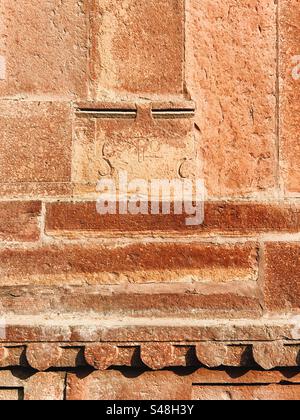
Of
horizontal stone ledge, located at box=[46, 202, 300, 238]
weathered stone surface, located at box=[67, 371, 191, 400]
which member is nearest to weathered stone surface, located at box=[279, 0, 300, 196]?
horizontal stone ledge, located at box=[46, 202, 300, 238]

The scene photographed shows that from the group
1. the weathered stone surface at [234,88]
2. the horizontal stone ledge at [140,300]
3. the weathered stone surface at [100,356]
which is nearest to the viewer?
the weathered stone surface at [100,356]

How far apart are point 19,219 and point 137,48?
86 centimetres

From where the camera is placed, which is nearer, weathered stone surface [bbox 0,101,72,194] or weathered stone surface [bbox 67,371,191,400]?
weathered stone surface [bbox 67,371,191,400]

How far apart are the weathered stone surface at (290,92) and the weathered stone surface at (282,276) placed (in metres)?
0.25

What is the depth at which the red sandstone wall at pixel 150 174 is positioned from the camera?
265cm

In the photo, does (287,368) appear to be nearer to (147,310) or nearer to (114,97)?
(147,310)

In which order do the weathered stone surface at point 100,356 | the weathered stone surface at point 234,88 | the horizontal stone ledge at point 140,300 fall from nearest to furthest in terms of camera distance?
the weathered stone surface at point 100,356 < the horizontal stone ledge at point 140,300 < the weathered stone surface at point 234,88

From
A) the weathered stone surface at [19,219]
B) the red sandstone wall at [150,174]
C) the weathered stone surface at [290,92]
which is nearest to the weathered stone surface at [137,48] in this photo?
the red sandstone wall at [150,174]

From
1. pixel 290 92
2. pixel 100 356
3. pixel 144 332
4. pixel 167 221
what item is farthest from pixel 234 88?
pixel 100 356

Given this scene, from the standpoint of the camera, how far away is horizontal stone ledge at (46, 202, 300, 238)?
9.01 feet

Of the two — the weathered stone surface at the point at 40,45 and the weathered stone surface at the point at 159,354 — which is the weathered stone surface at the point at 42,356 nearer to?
the weathered stone surface at the point at 159,354

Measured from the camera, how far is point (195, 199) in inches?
109

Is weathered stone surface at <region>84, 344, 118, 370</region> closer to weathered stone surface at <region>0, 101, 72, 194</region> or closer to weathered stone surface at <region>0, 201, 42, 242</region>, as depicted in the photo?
weathered stone surface at <region>0, 201, 42, 242</region>

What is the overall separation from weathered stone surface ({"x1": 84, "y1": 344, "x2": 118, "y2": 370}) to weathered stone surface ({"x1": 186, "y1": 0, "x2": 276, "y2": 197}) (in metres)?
0.77
